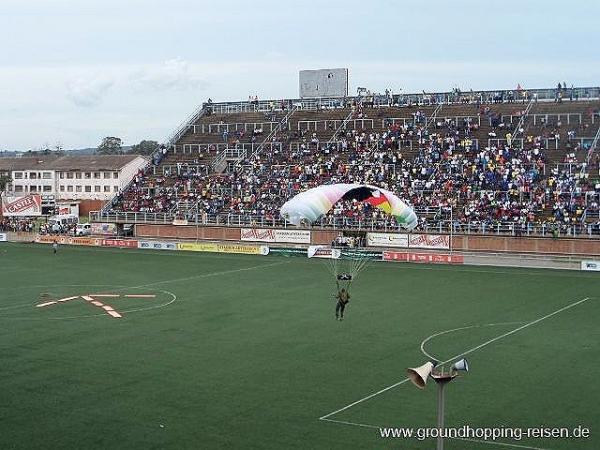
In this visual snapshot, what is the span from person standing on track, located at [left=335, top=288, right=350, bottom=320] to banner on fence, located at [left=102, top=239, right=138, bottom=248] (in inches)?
1375

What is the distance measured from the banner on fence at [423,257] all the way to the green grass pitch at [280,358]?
6093mm

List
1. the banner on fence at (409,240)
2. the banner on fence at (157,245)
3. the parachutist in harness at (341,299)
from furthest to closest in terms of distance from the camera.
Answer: the banner on fence at (157,245) → the banner on fence at (409,240) → the parachutist in harness at (341,299)

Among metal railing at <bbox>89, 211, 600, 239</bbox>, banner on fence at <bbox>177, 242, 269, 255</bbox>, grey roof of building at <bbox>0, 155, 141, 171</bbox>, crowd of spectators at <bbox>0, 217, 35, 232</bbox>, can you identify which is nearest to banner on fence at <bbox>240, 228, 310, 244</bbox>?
metal railing at <bbox>89, 211, 600, 239</bbox>

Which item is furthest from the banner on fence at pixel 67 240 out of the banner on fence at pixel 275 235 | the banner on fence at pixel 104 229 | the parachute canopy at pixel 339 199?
the parachute canopy at pixel 339 199

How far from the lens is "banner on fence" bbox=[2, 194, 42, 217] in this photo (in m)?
75.9

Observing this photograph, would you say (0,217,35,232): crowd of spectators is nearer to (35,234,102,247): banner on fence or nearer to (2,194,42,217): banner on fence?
(2,194,42,217): banner on fence

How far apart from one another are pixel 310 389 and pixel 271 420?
2.98 m

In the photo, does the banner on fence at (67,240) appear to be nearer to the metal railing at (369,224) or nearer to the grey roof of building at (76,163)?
the metal railing at (369,224)

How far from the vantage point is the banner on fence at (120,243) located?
216 feet

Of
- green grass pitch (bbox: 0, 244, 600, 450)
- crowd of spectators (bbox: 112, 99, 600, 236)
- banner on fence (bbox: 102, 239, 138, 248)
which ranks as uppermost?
crowd of spectators (bbox: 112, 99, 600, 236)

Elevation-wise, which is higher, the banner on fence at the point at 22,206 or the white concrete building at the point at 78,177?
the white concrete building at the point at 78,177

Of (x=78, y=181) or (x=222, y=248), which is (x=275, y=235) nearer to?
(x=222, y=248)

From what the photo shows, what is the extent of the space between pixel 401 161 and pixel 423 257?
563 inches

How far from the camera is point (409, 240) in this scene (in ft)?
188
